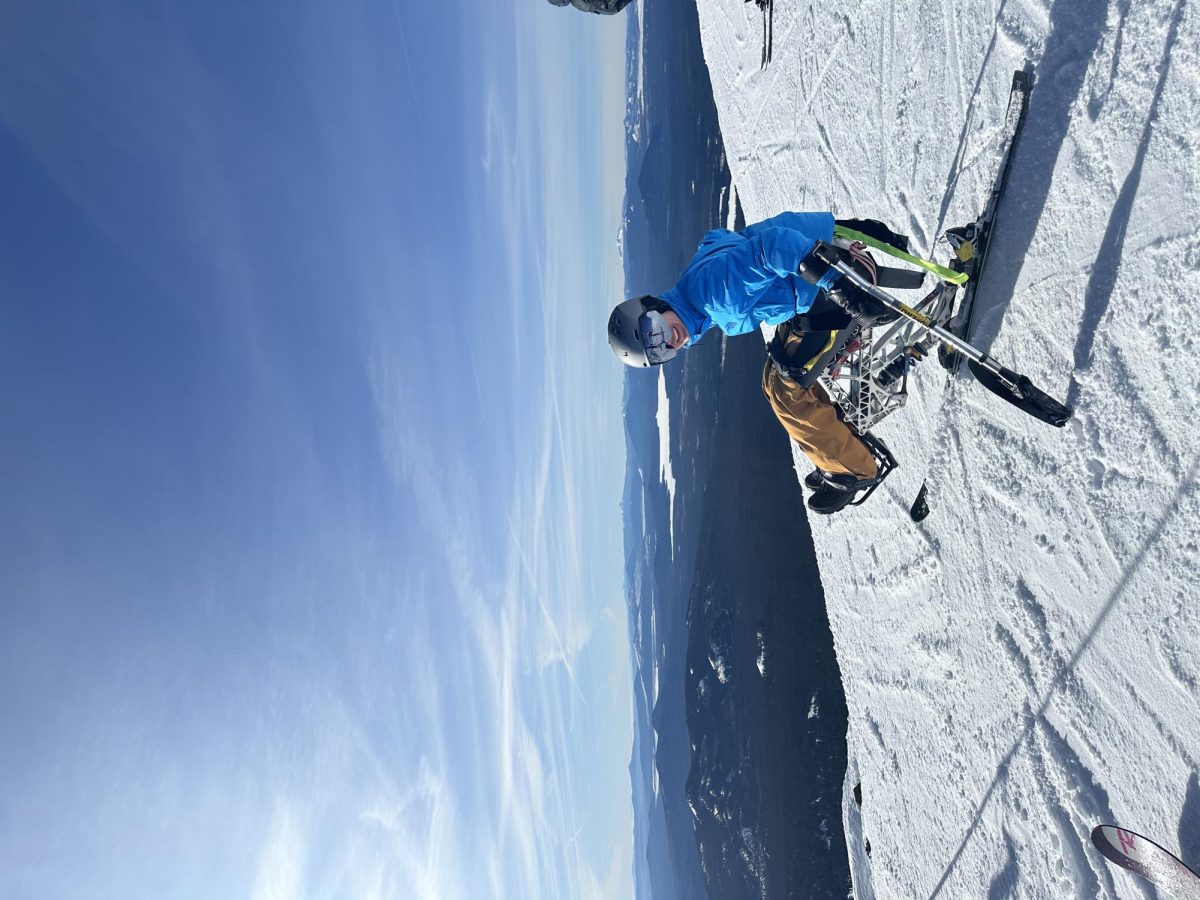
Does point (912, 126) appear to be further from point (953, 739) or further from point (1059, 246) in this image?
point (953, 739)

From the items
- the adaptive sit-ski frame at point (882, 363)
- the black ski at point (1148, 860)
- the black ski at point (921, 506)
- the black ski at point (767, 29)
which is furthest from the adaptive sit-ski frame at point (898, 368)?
the black ski at point (767, 29)

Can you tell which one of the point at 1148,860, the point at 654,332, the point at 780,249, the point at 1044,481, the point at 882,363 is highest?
the point at 780,249

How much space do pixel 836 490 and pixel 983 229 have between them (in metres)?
2.13

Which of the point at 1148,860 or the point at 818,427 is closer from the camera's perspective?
the point at 1148,860

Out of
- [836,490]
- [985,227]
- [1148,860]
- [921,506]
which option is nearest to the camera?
[1148,860]

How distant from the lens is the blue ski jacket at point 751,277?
3752 mm

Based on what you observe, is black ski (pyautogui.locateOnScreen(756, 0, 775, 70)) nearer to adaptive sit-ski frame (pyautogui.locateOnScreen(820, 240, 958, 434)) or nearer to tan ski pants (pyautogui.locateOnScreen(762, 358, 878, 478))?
adaptive sit-ski frame (pyautogui.locateOnScreen(820, 240, 958, 434))

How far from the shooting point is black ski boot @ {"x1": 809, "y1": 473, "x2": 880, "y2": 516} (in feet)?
16.8

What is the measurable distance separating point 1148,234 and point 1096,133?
81 cm

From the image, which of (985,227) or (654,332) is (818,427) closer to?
(654,332)

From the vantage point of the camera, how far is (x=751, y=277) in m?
3.89

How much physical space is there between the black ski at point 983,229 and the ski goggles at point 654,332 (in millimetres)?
2284

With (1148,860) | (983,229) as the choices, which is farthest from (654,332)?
(1148,860)

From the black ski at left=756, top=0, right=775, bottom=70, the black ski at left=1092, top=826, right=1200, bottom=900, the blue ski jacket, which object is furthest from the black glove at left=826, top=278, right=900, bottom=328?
the black ski at left=756, top=0, right=775, bottom=70
